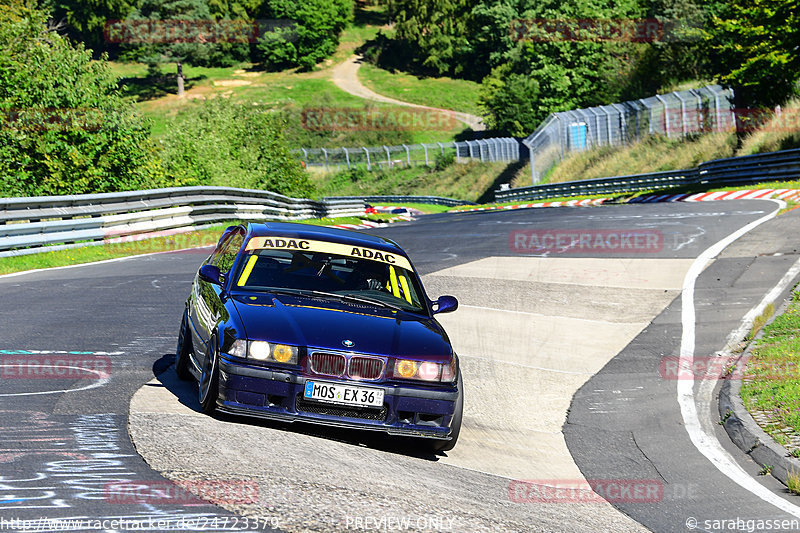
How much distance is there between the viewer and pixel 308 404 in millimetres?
6750

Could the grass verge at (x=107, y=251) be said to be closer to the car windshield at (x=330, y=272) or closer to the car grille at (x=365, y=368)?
the car windshield at (x=330, y=272)

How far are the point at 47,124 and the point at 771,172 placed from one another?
22.9 meters

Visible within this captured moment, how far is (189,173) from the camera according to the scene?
3198cm

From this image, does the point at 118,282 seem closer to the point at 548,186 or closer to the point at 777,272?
the point at 777,272

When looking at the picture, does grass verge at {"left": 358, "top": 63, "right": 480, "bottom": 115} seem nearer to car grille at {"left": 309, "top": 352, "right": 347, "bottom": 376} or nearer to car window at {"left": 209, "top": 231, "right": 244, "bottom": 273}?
car window at {"left": 209, "top": 231, "right": 244, "bottom": 273}

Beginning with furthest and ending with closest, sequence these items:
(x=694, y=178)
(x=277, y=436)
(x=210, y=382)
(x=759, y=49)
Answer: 1. (x=694, y=178)
2. (x=759, y=49)
3. (x=210, y=382)
4. (x=277, y=436)

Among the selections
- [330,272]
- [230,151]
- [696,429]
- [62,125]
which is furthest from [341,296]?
[230,151]

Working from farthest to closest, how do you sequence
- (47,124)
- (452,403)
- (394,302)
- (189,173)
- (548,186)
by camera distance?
1. (548,186)
2. (189,173)
3. (47,124)
4. (394,302)
5. (452,403)

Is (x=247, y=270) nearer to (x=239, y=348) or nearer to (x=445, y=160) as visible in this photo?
(x=239, y=348)

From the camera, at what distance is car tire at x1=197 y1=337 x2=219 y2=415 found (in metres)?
6.79

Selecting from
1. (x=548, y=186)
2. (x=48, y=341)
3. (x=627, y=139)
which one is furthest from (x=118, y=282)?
(x=627, y=139)

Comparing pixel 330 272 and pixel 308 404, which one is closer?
pixel 308 404

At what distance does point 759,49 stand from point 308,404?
37368 mm

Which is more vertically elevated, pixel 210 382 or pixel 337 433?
Answer: pixel 210 382
